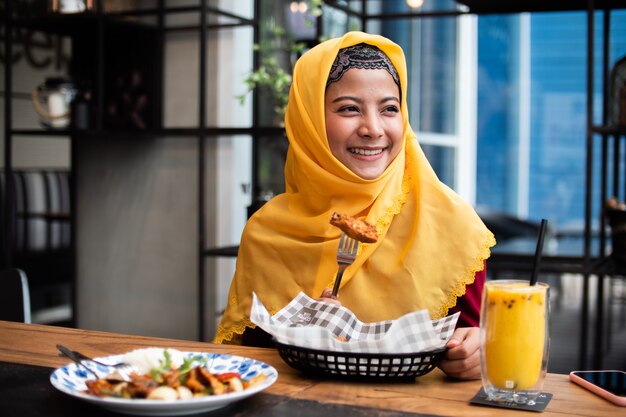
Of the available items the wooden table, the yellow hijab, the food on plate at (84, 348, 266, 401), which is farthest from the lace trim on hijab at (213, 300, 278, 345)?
the food on plate at (84, 348, 266, 401)

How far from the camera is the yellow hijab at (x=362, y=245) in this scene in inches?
64.7

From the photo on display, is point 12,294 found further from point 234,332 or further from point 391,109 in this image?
point 391,109

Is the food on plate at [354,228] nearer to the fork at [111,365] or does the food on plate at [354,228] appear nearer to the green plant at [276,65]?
the fork at [111,365]

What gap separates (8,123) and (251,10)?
1336mm

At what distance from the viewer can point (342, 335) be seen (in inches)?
51.4

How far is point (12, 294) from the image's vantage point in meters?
1.95

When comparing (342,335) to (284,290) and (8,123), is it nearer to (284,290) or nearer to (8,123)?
(284,290)

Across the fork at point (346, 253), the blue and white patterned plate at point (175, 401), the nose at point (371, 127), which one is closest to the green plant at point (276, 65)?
the nose at point (371, 127)

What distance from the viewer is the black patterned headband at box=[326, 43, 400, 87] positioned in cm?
168

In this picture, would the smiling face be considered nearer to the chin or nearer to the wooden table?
the chin

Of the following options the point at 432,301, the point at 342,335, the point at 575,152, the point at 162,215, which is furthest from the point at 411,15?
the point at 575,152

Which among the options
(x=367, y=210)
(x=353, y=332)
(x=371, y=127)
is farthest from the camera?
(x=367, y=210)

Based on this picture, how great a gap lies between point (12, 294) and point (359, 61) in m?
0.98

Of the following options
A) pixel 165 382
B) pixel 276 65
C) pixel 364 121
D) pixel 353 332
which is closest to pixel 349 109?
pixel 364 121
